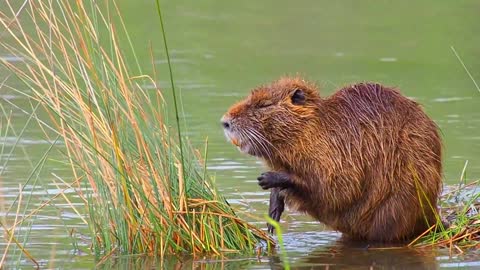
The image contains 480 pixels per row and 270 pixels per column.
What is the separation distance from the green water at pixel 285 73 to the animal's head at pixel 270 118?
0.45 metres

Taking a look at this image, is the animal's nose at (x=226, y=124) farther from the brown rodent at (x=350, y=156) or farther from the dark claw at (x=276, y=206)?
the dark claw at (x=276, y=206)

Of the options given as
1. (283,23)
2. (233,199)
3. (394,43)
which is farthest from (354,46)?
(233,199)

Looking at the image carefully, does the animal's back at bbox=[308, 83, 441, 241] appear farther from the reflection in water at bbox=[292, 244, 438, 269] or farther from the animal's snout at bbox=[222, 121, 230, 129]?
the animal's snout at bbox=[222, 121, 230, 129]

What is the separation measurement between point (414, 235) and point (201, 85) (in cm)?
411

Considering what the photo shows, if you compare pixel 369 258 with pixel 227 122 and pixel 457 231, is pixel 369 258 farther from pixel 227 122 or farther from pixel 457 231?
pixel 227 122

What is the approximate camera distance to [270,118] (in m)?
5.34

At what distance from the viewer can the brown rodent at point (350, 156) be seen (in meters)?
5.27

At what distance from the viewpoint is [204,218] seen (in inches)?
199

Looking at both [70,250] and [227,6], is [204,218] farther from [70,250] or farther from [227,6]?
[227,6]

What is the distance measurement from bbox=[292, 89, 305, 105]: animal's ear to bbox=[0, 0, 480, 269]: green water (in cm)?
60

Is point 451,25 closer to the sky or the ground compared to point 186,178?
closer to the ground

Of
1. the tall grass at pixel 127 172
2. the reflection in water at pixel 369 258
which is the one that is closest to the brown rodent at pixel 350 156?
the reflection in water at pixel 369 258

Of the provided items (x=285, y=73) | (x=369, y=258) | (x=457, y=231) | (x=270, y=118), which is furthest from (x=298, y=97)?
(x=285, y=73)

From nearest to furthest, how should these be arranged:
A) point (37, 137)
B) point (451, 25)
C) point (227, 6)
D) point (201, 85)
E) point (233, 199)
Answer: point (233, 199) → point (37, 137) → point (201, 85) → point (451, 25) → point (227, 6)
